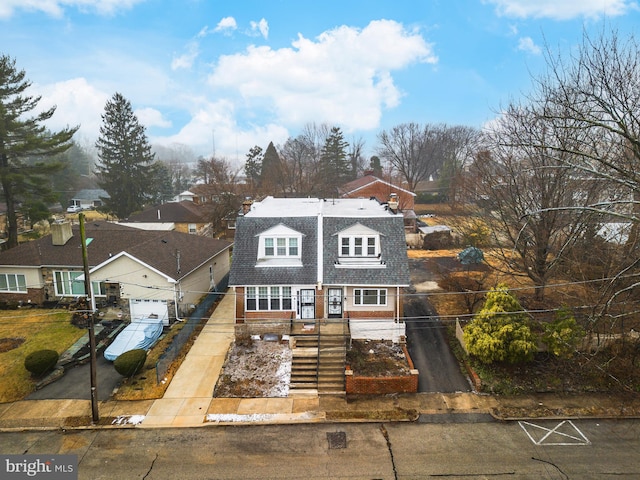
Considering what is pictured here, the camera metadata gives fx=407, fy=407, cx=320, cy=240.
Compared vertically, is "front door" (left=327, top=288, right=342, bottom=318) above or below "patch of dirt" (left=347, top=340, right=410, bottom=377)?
above

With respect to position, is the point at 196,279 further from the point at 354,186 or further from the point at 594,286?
the point at 354,186

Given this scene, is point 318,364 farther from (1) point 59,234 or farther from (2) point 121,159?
(2) point 121,159

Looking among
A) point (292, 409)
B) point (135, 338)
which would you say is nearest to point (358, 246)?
point (292, 409)

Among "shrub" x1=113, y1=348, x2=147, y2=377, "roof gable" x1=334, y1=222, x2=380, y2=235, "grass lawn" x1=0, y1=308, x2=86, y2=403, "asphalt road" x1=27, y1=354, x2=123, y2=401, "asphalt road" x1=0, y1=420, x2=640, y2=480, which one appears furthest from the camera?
"roof gable" x1=334, y1=222, x2=380, y2=235

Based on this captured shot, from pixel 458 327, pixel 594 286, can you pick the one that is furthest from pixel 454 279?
pixel 594 286

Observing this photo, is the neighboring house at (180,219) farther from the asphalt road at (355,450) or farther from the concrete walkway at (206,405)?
the asphalt road at (355,450)

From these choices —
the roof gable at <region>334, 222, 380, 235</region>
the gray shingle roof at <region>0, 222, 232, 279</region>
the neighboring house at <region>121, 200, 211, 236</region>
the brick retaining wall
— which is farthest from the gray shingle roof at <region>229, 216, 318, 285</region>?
the neighboring house at <region>121, 200, 211, 236</region>

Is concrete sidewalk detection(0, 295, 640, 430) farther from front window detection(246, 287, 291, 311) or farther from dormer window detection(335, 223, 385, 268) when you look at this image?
dormer window detection(335, 223, 385, 268)
